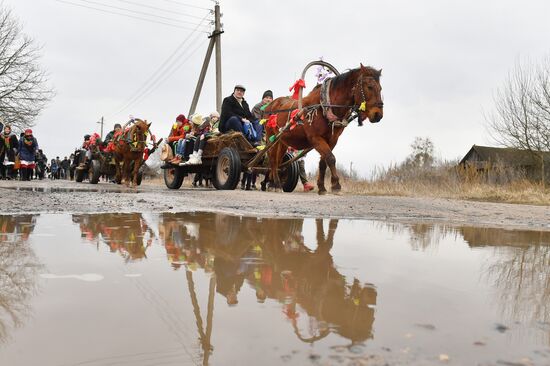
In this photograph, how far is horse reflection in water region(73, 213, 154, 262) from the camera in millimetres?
2512

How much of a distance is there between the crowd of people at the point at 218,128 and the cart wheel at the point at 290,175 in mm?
309

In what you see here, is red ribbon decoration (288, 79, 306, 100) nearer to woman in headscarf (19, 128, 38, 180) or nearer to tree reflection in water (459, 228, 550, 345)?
tree reflection in water (459, 228, 550, 345)

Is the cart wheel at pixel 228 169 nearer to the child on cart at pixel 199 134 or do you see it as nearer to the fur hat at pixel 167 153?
the child on cart at pixel 199 134

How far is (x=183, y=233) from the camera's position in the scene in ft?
10.6

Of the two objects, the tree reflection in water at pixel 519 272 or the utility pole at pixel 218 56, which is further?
the utility pole at pixel 218 56

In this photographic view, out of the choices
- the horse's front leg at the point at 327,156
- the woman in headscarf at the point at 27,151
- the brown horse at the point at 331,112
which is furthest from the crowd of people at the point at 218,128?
the woman in headscarf at the point at 27,151

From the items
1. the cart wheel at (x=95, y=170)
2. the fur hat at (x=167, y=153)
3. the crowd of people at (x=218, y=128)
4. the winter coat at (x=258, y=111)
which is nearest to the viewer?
the crowd of people at (x=218, y=128)

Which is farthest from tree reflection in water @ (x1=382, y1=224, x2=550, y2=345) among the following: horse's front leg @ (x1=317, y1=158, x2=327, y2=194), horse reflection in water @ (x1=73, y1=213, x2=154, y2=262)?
horse's front leg @ (x1=317, y1=158, x2=327, y2=194)

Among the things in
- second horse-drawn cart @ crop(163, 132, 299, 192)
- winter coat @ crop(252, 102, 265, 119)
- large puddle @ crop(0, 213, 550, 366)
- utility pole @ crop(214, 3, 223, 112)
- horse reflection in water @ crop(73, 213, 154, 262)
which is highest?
utility pole @ crop(214, 3, 223, 112)

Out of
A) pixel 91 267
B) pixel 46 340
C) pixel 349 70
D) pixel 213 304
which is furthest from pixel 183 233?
pixel 349 70

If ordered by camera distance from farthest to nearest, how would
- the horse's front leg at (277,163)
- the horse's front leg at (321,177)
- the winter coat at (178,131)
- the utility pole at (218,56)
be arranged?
the utility pole at (218,56) → the winter coat at (178,131) → the horse's front leg at (277,163) → the horse's front leg at (321,177)

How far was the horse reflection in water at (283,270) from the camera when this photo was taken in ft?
4.72

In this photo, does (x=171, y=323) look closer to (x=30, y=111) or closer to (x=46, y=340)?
(x=46, y=340)

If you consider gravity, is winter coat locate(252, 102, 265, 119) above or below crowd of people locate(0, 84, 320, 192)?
above
